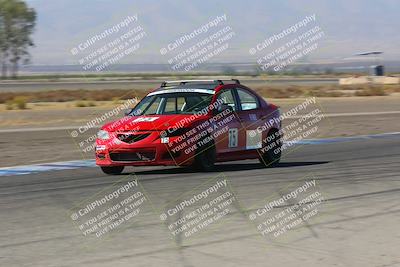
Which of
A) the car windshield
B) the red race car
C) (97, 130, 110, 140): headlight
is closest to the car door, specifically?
the red race car

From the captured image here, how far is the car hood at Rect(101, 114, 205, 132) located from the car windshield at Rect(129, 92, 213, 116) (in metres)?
0.37

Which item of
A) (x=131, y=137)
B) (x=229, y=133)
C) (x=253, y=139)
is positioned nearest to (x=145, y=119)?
(x=131, y=137)

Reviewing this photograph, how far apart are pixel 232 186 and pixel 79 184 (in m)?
2.38

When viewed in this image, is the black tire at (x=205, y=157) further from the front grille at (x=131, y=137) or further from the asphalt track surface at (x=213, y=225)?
the front grille at (x=131, y=137)

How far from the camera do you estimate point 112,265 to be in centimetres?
666

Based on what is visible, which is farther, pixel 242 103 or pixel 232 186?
pixel 242 103

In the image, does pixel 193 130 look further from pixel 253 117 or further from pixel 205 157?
pixel 253 117

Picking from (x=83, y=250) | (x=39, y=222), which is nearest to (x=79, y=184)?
(x=39, y=222)

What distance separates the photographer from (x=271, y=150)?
47.8 feet

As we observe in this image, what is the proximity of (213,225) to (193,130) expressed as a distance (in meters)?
4.26

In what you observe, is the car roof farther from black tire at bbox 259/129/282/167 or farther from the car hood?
black tire at bbox 259/129/282/167

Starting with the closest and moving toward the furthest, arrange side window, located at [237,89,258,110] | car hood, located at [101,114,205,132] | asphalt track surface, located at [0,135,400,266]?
asphalt track surface, located at [0,135,400,266] < car hood, located at [101,114,205,132] < side window, located at [237,89,258,110]

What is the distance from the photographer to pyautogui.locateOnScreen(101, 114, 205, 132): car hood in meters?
12.6

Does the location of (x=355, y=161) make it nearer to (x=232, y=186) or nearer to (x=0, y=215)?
(x=232, y=186)
